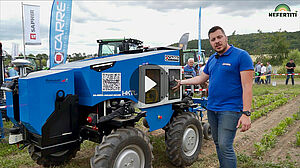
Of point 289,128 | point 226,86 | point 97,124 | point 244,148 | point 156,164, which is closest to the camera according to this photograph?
point 226,86

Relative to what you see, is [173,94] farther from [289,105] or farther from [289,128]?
[289,105]

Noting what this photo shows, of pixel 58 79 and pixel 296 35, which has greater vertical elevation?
pixel 296 35

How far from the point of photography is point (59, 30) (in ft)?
32.6

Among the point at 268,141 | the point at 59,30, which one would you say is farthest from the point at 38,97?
the point at 59,30

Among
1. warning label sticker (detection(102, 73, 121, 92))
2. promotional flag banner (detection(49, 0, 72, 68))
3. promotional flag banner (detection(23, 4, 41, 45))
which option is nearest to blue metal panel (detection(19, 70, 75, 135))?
warning label sticker (detection(102, 73, 121, 92))

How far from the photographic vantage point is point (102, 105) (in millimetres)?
3008

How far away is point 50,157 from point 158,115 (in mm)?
1727

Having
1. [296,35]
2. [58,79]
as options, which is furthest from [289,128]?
[296,35]

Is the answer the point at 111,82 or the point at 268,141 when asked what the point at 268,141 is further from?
the point at 111,82

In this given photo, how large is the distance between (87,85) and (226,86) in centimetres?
169

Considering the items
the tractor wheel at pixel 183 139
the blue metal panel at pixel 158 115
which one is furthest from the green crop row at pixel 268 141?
the blue metal panel at pixel 158 115
